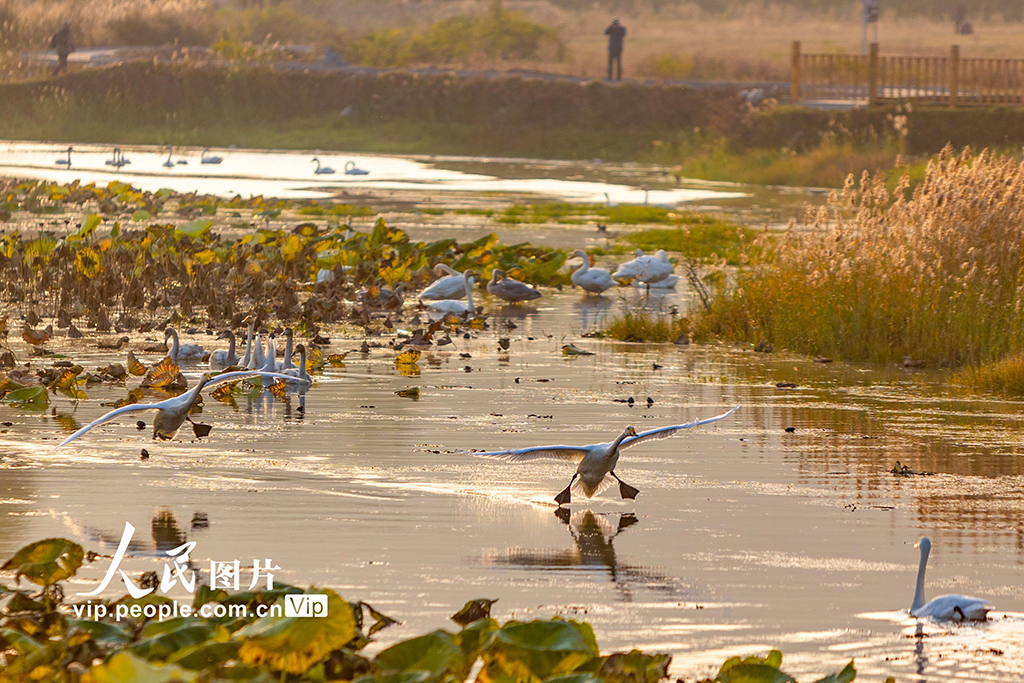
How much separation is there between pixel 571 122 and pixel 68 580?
48.7 m

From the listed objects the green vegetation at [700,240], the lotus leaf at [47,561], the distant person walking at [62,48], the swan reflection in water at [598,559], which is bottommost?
the swan reflection in water at [598,559]

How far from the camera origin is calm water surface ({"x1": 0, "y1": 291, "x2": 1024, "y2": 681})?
25.2 ft

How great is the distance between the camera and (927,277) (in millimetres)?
16266

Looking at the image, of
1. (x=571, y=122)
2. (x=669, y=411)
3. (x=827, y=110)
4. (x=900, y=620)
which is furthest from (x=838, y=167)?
(x=900, y=620)

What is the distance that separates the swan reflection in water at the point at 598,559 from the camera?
27.0ft

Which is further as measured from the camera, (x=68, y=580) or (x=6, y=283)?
(x=6, y=283)

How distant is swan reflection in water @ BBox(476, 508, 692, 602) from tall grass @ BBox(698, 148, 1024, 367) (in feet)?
22.8

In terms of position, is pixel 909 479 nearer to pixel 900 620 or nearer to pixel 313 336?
pixel 900 620

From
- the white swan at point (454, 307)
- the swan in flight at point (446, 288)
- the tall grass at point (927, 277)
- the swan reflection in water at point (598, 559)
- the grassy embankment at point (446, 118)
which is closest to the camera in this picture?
the swan reflection in water at point (598, 559)

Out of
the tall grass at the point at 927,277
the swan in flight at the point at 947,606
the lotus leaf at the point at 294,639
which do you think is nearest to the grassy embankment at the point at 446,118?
the tall grass at the point at 927,277

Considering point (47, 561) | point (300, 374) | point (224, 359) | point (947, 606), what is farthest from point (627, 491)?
point (224, 359)

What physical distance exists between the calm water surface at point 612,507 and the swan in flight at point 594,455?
0.60 feet

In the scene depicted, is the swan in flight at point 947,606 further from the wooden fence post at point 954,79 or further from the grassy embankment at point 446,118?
the wooden fence post at point 954,79

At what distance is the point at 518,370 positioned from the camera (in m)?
15.9
